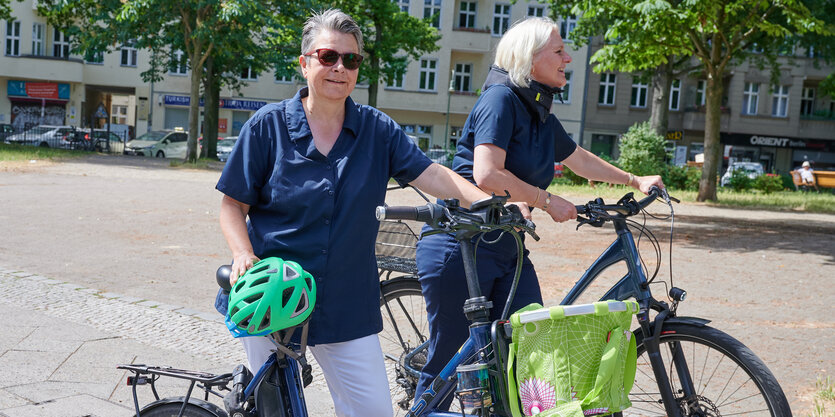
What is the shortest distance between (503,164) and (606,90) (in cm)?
5027

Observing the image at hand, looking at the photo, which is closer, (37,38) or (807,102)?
(37,38)

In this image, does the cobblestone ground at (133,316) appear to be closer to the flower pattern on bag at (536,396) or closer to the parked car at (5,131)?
the flower pattern on bag at (536,396)

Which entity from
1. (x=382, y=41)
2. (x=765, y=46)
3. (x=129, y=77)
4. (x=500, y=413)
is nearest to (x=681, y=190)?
(x=765, y=46)

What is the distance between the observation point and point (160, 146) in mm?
40531

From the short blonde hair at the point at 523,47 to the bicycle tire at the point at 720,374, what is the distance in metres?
1.12

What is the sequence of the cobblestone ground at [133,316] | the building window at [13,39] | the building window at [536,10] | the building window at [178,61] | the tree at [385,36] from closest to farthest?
the cobblestone ground at [133,316] → the building window at [178,61] → the tree at [385,36] → the building window at [13,39] → the building window at [536,10]

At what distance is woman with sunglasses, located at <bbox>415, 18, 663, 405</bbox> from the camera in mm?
3383

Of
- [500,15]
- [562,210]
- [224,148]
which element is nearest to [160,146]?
[224,148]

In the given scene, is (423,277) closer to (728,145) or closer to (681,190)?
(681,190)

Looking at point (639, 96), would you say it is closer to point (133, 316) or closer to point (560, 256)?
point (560, 256)

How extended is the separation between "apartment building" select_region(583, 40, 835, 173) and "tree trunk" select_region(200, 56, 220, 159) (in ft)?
77.2

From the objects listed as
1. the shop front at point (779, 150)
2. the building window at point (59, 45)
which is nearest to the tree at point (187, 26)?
the building window at point (59, 45)

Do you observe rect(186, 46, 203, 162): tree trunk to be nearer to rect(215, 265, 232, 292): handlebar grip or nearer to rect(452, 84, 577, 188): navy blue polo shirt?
rect(452, 84, 577, 188): navy blue polo shirt

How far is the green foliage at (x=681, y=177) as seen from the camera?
28.0 metres
